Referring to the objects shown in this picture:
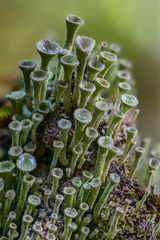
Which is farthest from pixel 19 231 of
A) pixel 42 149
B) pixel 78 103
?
pixel 78 103

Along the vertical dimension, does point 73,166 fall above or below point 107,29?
above

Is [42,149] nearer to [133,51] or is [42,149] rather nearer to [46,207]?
[46,207]

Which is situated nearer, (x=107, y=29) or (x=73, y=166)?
(x=73, y=166)

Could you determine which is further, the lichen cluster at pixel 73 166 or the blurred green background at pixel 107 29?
the blurred green background at pixel 107 29

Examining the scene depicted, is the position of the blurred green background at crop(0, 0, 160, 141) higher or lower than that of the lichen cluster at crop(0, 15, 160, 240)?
lower
